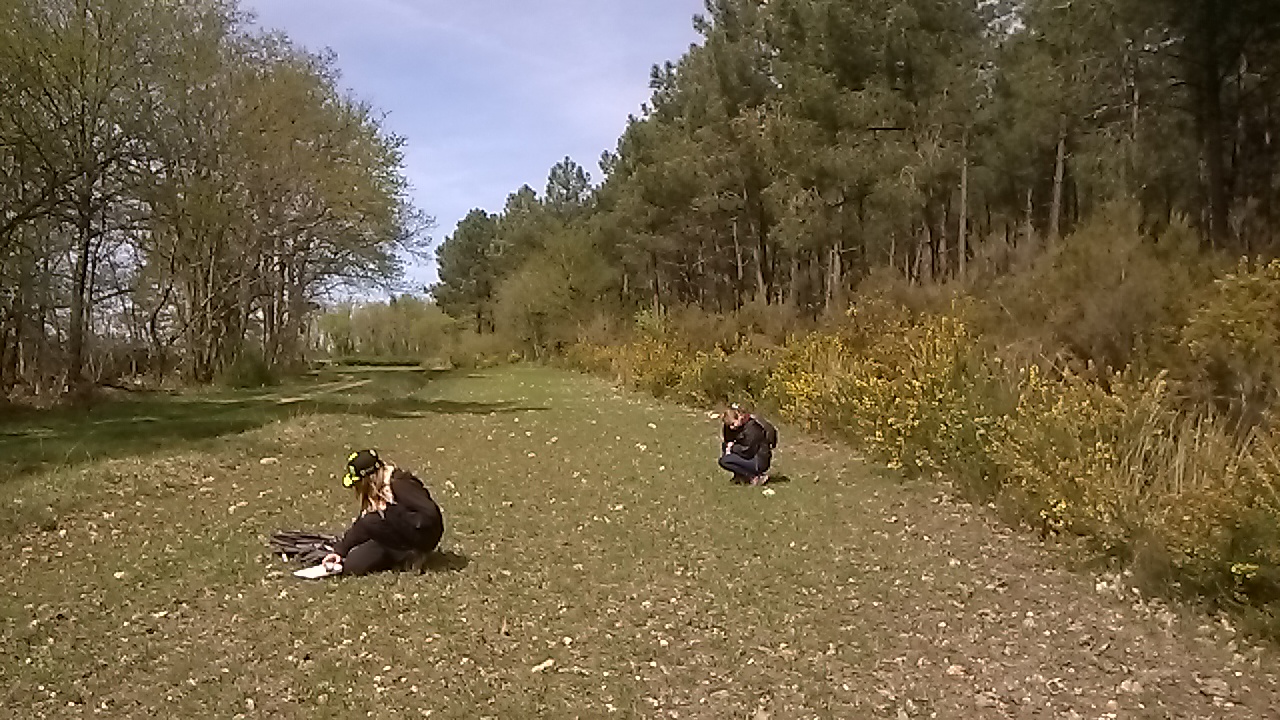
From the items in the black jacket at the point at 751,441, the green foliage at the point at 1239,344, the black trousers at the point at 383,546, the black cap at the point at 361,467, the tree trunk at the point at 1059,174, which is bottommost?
the black trousers at the point at 383,546

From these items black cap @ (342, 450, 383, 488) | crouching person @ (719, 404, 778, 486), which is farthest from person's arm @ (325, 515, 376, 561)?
crouching person @ (719, 404, 778, 486)

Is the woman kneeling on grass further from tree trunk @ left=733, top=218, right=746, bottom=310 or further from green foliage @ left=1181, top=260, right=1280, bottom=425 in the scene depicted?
tree trunk @ left=733, top=218, right=746, bottom=310

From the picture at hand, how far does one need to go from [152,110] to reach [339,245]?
1606 cm

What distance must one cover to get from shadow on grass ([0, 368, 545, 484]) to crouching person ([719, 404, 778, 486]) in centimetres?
835

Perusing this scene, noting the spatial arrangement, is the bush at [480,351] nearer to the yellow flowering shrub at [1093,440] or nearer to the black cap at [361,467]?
the yellow flowering shrub at [1093,440]

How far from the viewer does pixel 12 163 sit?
2173 cm

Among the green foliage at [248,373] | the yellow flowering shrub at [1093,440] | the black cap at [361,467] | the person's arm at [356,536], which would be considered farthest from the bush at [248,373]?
the black cap at [361,467]

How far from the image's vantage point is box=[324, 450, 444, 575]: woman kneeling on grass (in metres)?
8.07

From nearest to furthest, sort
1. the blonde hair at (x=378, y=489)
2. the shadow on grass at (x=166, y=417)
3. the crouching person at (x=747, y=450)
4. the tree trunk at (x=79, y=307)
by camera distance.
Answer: the blonde hair at (x=378, y=489)
the crouching person at (x=747, y=450)
the shadow on grass at (x=166, y=417)
the tree trunk at (x=79, y=307)

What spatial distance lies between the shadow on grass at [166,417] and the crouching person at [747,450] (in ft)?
27.4

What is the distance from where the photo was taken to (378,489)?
821 centimetres

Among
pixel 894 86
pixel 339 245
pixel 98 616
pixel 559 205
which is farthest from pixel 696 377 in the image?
pixel 559 205

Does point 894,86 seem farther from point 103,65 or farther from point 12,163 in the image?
point 12,163

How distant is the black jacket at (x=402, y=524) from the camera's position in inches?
318
